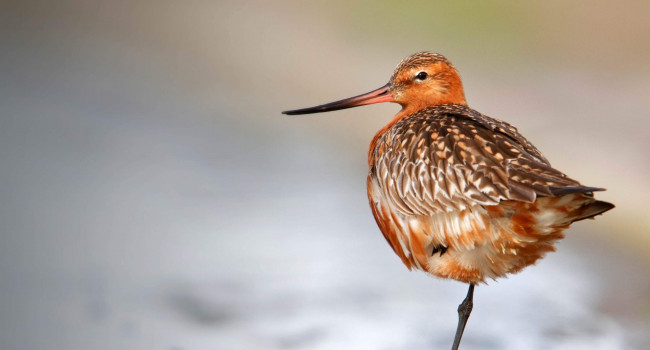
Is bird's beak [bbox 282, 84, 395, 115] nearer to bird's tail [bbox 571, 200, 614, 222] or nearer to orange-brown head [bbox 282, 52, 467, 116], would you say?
orange-brown head [bbox 282, 52, 467, 116]

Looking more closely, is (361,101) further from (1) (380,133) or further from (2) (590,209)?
(2) (590,209)

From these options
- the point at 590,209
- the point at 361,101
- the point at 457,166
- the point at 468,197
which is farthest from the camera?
the point at 361,101

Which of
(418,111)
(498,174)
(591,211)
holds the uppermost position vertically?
(418,111)

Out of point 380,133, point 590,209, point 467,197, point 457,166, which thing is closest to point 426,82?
point 380,133

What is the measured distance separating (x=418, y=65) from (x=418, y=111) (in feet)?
0.78

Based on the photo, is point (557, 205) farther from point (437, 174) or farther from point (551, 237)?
point (437, 174)

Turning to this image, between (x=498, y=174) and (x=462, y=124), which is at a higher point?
(x=462, y=124)

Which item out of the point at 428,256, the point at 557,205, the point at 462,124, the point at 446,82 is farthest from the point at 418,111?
the point at 557,205

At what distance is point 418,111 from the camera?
384 centimetres

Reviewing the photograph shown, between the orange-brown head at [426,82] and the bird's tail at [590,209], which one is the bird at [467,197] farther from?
the orange-brown head at [426,82]

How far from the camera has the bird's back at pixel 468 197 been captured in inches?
115

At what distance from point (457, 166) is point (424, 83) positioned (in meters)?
0.88

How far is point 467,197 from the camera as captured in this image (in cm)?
304

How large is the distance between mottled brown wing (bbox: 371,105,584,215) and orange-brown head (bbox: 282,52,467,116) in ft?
0.99
